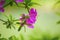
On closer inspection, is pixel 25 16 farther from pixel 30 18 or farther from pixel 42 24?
pixel 42 24

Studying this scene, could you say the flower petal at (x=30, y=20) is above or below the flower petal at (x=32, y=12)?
below

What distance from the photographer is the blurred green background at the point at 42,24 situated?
1.27m

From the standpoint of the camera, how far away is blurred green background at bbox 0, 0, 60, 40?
1271mm

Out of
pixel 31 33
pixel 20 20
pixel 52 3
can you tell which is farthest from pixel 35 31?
pixel 52 3

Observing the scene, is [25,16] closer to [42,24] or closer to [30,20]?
[30,20]

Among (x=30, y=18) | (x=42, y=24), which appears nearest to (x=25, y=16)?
(x=30, y=18)

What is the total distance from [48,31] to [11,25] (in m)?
0.31

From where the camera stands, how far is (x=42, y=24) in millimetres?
1284

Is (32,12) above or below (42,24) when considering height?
above

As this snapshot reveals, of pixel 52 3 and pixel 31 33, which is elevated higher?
pixel 52 3

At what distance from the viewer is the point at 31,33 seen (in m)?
1.29

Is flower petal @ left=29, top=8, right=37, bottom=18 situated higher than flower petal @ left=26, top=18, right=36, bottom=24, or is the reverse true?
flower petal @ left=29, top=8, right=37, bottom=18

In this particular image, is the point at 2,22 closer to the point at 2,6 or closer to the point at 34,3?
the point at 2,6

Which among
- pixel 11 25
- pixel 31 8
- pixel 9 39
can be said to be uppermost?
pixel 31 8
